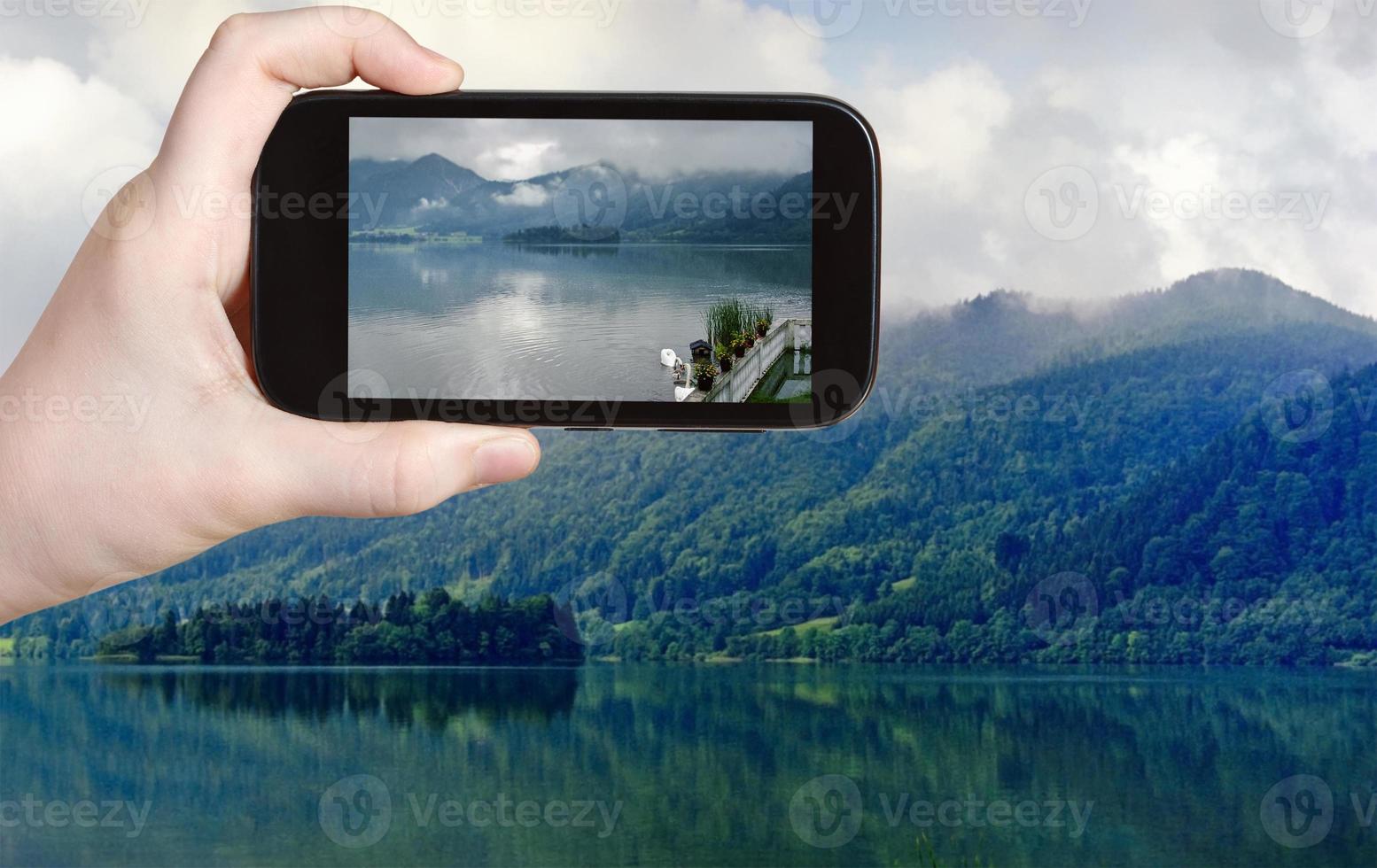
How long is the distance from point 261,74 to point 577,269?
449 mm

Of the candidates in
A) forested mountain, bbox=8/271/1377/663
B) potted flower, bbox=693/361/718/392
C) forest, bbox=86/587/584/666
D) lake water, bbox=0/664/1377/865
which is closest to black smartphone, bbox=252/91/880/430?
potted flower, bbox=693/361/718/392

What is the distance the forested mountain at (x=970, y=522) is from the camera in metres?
30.8

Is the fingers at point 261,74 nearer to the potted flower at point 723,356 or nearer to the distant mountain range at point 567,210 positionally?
the distant mountain range at point 567,210

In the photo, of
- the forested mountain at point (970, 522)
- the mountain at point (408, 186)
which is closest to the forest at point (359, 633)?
the forested mountain at point (970, 522)

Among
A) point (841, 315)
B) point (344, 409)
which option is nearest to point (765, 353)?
point (841, 315)

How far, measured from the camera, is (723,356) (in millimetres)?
1279

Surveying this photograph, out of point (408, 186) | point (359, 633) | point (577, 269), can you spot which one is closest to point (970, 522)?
point (359, 633)

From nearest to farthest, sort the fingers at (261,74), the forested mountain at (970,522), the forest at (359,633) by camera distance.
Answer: the fingers at (261,74), the forested mountain at (970,522), the forest at (359,633)

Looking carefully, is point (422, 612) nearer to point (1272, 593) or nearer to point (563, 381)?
point (1272, 593)

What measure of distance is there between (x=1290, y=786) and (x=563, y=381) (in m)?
29.6

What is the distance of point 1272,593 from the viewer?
30344 mm

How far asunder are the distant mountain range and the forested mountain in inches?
1183

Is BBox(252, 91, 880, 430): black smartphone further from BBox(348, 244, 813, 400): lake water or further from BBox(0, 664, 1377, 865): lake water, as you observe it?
BBox(0, 664, 1377, 865): lake water

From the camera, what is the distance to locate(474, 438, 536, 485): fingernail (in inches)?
46.5
